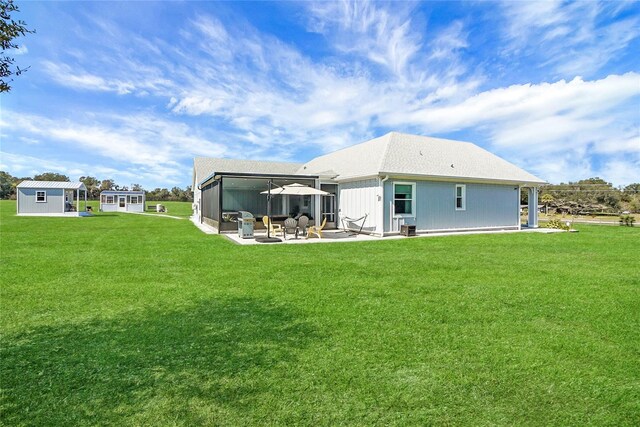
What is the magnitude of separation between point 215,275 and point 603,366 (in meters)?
6.05

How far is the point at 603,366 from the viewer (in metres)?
3.10

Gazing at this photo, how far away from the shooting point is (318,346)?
348 centimetres

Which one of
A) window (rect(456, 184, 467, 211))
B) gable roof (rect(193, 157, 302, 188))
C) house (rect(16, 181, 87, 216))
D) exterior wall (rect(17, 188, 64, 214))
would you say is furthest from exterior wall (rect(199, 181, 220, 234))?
exterior wall (rect(17, 188, 64, 214))

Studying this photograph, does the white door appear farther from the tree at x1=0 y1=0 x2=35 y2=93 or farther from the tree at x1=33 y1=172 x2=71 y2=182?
the tree at x1=33 y1=172 x2=71 y2=182

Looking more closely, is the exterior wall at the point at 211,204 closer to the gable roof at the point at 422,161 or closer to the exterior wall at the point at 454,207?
the gable roof at the point at 422,161

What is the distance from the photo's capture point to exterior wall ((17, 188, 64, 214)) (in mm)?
28344

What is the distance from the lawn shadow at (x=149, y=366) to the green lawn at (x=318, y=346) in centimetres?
2

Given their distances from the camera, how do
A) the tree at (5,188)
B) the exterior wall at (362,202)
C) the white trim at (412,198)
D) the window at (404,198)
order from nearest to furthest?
the exterior wall at (362,202) < the white trim at (412,198) < the window at (404,198) < the tree at (5,188)

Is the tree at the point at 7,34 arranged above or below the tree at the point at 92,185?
below

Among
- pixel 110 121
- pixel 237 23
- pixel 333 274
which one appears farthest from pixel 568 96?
pixel 110 121

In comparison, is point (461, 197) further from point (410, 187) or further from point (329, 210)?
point (329, 210)

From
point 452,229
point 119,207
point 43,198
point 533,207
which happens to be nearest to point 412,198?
point 452,229

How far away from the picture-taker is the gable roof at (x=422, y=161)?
1505 centimetres

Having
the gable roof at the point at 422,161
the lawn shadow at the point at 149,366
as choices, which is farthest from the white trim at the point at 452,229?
the lawn shadow at the point at 149,366
